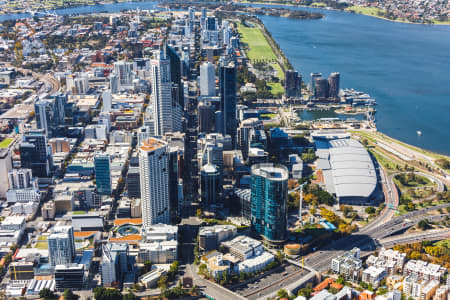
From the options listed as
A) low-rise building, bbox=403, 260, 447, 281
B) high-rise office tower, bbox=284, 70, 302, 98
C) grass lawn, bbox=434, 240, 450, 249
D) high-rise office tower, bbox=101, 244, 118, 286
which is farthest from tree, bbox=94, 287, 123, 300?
high-rise office tower, bbox=284, 70, 302, 98

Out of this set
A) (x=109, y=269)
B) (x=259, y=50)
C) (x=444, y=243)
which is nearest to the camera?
(x=109, y=269)

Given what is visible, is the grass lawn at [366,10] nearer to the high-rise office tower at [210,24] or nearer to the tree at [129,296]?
the high-rise office tower at [210,24]

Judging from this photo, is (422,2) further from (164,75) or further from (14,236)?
(14,236)

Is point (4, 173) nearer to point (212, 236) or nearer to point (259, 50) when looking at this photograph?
point (212, 236)

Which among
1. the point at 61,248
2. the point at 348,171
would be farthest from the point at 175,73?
the point at 61,248

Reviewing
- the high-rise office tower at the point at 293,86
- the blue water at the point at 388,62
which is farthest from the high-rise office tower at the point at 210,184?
the high-rise office tower at the point at 293,86
